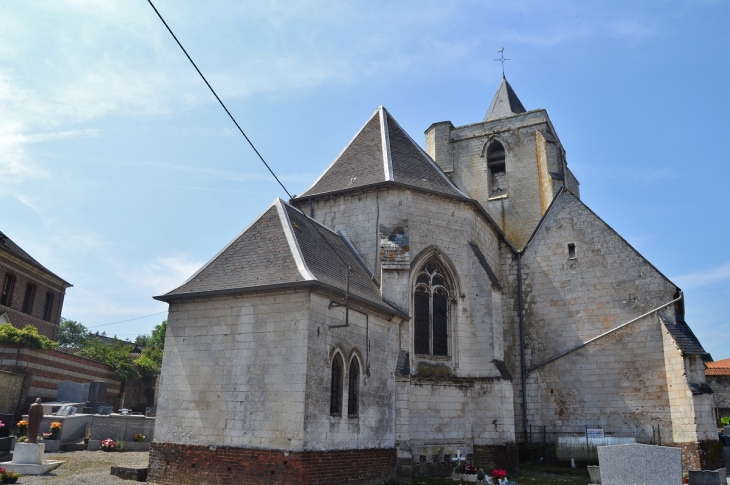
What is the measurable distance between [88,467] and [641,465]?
11.7m

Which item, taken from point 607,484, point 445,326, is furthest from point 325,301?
point 607,484

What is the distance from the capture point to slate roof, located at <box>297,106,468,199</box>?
1650cm

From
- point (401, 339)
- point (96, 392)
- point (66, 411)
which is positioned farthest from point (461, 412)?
point (96, 392)

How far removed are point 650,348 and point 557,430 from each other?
3638 mm

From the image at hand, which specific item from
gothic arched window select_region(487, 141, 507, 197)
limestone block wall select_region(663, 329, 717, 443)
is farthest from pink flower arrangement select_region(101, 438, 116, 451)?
gothic arched window select_region(487, 141, 507, 197)

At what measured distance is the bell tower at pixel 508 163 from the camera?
23062mm

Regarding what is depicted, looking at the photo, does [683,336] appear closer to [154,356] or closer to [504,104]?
[504,104]

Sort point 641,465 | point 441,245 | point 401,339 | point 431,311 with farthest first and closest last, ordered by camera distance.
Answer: point 441,245, point 431,311, point 401,339, point 641,465

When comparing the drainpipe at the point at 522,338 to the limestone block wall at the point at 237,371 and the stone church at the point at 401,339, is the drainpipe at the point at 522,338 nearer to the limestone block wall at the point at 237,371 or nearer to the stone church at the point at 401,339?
the stone church at the point at 401,339

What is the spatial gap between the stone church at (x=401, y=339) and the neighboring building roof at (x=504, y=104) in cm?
619

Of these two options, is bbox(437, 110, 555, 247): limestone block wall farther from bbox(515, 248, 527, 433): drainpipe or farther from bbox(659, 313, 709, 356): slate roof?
bbox(659, 313, 709, 356): slate roof

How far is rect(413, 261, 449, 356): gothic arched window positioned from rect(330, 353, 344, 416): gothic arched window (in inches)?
141

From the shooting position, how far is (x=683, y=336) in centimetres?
1577

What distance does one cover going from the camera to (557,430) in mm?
16844
